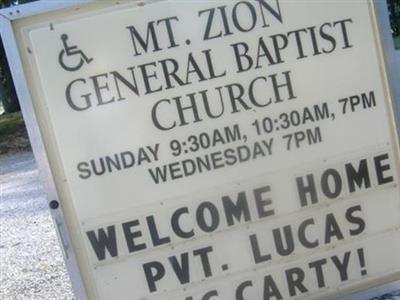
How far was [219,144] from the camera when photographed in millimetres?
2670

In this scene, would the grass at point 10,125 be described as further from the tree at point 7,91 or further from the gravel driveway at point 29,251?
the gravel driveway at point 29,251

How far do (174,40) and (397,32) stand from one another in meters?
30.0

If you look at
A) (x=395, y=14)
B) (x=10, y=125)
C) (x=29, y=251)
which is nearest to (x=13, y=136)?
(x=10, y=125)

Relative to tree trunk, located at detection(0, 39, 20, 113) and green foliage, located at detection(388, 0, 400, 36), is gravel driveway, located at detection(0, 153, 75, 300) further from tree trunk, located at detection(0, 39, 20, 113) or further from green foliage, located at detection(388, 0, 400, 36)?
green foliage, located at detection(388, 0, 400, 36)

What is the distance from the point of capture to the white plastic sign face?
2.54 m

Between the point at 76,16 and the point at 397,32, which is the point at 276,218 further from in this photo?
the point at 397,32

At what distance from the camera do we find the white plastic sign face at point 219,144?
8.33 feet

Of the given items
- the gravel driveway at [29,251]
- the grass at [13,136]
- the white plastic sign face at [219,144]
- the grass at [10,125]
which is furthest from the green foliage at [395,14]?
the white plastic sign face at [219,144]

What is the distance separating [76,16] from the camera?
8.20 feet

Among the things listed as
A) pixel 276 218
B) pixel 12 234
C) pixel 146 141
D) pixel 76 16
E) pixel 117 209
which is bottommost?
pixel 12 234

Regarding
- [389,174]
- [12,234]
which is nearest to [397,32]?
[12,234]

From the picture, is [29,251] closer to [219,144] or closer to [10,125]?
[219,144]

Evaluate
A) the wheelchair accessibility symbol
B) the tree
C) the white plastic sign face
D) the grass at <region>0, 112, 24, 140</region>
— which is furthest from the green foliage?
the wheelchair accessibility symbol

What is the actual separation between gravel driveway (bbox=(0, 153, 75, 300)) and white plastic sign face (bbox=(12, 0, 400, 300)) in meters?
1.86
